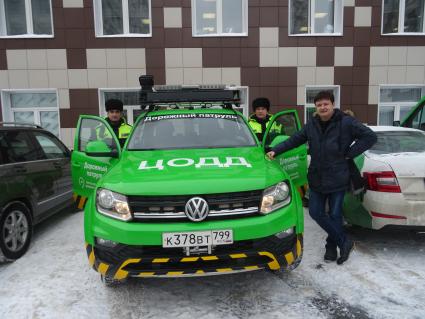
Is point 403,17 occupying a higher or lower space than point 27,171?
higher

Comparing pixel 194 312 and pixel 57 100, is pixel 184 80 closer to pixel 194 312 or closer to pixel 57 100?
pixel 57 100

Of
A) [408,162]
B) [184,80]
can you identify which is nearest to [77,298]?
[408,162]

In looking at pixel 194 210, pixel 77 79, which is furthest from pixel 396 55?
pixel 194 210

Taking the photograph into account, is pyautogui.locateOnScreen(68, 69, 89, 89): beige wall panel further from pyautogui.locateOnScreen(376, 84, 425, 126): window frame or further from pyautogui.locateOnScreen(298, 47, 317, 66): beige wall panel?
pyautogui.locateOnScreen(376, 84, 425, 126): window frame

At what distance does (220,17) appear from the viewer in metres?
9.54

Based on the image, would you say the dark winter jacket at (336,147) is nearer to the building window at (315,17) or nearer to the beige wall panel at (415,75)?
the building window at (315,17)

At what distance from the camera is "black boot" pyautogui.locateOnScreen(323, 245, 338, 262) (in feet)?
11.9

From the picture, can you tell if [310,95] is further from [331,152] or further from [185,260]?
[185,260]

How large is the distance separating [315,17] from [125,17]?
17.5 ft

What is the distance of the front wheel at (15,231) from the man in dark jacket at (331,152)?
9.46 ft

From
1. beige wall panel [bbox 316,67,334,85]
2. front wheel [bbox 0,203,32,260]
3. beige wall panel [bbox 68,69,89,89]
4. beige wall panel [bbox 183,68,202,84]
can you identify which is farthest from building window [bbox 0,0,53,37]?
beige wall panel [bbox 316,67,334,85]

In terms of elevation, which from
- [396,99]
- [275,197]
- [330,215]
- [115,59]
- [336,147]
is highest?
[115,59]

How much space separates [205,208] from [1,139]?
2744 millimetres

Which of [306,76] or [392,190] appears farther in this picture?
[306,76]
